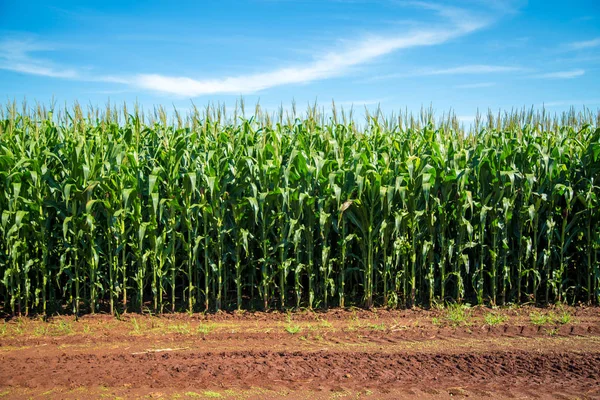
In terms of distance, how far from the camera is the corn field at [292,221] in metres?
7.35

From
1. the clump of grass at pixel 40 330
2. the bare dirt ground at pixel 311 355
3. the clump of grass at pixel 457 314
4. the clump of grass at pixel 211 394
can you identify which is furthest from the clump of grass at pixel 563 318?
the clump of grass at pixel 40 330

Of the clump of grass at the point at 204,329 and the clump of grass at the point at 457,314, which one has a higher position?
the clump of grass at the point at 457,314

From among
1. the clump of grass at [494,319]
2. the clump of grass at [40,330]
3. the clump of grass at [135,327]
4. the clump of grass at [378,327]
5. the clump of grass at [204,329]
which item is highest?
the clump of grass at [494,319]

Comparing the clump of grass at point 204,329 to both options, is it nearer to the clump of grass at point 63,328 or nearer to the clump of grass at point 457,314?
the clump of grass at point 63,328

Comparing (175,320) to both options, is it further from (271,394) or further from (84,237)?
(271,394)

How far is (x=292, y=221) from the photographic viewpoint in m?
7.29

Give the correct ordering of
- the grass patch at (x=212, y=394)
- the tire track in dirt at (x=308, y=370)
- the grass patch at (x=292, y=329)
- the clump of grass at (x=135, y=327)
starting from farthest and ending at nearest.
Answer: the clump of grass at (x=135, y=327) → the grass patch at (x=292, y=329) → the tire track in dirt at (x=308, y=370) → the grass patch at (x=212, y=394)

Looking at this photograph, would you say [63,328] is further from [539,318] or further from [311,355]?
[539,318]

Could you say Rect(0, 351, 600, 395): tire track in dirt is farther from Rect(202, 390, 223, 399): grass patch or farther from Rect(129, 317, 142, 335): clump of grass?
Rect(129, 317, 142, 335): clump of grass

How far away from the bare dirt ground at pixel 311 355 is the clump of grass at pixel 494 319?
28mm

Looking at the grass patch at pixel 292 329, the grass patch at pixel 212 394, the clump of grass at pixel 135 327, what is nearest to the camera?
the grass patch at pixel 212 394

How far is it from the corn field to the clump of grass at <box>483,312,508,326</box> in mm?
432

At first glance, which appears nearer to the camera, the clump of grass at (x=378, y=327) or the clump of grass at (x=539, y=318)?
the clump of grass at (x=378, y=327)

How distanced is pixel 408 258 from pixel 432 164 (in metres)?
1.42
